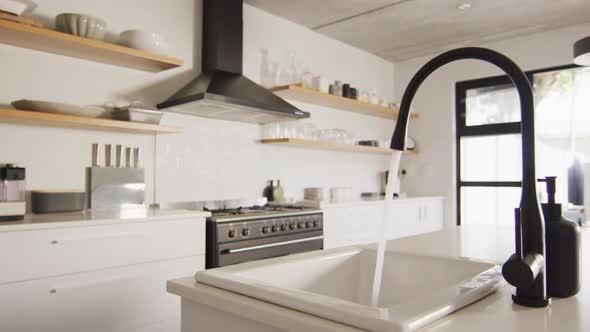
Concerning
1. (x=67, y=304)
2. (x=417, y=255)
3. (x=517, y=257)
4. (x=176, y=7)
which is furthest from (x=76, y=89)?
(x=517, y=257)

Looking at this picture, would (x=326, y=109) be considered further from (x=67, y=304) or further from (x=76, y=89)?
(x=67, y=304)

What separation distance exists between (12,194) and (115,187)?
70 centimetres

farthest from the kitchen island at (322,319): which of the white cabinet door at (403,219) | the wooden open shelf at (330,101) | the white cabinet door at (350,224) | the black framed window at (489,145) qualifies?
the black framed window at (489,145)

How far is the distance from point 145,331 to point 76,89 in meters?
1.50

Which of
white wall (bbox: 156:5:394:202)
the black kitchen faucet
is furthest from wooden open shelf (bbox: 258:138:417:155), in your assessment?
the black kitchen faucet

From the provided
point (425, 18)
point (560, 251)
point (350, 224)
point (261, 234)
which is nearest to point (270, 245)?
point (261, 234)

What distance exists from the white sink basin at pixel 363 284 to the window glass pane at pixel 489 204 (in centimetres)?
390

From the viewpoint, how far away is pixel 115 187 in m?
2.81

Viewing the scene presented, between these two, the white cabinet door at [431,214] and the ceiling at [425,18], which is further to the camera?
the white cabinet door at [431,214]

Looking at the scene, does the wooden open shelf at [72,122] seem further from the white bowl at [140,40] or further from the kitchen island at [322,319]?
the kitchen island at [322,319]

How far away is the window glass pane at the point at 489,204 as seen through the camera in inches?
188

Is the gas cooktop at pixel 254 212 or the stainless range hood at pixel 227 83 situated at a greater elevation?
the stainless range hood at pixel 227 83

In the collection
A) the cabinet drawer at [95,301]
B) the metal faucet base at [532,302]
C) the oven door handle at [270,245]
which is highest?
the metal faucet base at [532,302]

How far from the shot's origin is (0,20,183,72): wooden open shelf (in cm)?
224
